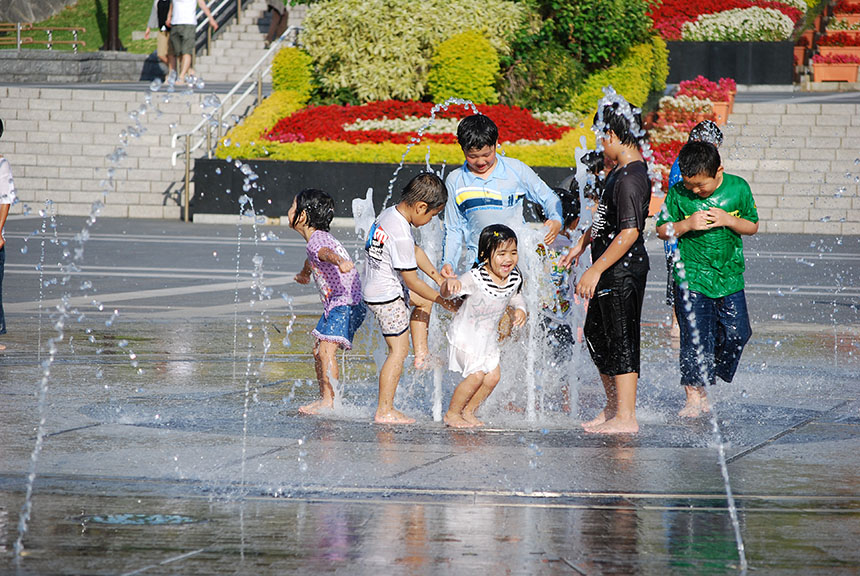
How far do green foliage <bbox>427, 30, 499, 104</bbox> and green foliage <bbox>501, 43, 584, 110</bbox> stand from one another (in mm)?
711

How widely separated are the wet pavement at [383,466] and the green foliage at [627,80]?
1344 cm

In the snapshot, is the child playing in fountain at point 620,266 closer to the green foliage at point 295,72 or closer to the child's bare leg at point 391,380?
the child's bare leg at point 391,380

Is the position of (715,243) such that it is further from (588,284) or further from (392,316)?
(392,316)

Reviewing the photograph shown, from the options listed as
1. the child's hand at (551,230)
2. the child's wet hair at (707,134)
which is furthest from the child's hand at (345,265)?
the child's wet hair at (707,134)

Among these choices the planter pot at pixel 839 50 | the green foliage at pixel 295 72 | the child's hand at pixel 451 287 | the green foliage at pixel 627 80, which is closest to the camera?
the child's hand at pixel 451 287

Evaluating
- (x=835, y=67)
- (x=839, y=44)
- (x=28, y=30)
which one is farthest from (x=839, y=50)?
(x=28, y=30)

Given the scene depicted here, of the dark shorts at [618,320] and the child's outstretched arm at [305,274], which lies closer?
the dark shorts at [618,320]

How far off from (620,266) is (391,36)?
1673 cm

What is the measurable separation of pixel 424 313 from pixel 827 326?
4898mm

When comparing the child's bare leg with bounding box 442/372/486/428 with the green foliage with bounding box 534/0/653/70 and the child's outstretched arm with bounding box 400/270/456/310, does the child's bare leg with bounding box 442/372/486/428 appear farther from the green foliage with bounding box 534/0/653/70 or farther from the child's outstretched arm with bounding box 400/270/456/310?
the green foliage with bounding box 534/0/653/70

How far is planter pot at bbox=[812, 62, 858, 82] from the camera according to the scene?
31.1 m

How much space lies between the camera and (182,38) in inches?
1027

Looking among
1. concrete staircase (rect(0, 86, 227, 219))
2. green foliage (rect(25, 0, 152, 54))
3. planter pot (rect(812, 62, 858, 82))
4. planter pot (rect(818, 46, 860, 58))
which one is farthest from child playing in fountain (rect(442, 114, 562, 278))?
green foliage (rect(25, 0, 152, 54))

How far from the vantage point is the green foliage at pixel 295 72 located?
24.1 metres
